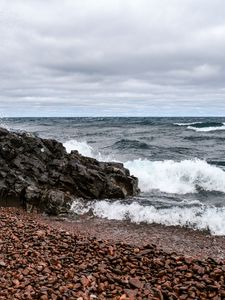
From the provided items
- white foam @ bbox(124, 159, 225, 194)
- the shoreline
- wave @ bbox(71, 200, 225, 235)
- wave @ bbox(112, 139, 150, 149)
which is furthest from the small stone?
wave @ bbox(112, 139, 150, 149)

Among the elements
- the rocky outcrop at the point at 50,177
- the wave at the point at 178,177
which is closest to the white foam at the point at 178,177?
the wave at the point at 178,177

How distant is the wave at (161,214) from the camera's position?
1269 cm

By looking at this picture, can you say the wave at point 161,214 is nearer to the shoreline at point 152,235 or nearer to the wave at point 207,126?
the shoreline at point 152,235

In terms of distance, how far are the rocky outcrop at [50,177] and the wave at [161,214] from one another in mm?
920

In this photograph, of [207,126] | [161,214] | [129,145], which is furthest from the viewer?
[207,126]

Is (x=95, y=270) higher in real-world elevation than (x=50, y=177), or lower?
lower

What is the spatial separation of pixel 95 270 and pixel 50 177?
910 cm

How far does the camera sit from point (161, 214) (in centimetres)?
1359

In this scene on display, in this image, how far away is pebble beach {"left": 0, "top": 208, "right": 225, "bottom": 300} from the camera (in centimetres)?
671

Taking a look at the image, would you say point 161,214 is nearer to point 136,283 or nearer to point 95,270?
point 95,270

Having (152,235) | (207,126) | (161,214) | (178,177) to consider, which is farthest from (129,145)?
(207,126)

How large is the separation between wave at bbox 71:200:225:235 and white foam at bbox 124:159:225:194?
4.30 metres

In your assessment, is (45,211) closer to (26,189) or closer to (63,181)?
(26,189)

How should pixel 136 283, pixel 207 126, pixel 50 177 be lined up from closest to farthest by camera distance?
1. pixel 136 283
2. pixel 50 177
3. pixel 207 126
